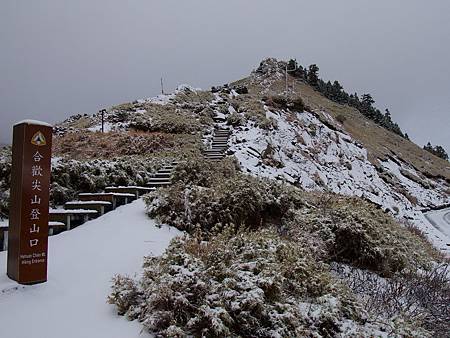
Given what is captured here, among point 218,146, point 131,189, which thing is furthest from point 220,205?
point 218,146

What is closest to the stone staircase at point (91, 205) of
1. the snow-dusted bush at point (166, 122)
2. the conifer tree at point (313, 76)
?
the snow-dusted bush at point (166, 122)

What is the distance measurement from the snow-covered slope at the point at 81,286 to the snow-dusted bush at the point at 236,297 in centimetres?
23

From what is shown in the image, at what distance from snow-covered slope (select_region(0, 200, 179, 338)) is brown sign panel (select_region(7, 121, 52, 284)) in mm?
173

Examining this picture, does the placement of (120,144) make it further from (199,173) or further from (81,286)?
(81,286)

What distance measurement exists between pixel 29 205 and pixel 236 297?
226 centimetres

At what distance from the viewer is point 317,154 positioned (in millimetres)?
17812

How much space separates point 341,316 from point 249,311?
3.58 ft

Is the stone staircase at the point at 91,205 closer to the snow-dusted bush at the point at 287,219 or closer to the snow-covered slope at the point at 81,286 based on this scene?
the snow-covered slope at the point at 81,286

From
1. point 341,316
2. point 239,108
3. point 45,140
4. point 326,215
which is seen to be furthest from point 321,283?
point 239,108

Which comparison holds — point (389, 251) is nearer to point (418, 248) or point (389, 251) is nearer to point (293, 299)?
point (418, 248)

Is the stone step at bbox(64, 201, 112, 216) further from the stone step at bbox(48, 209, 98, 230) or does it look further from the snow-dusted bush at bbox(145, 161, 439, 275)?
the snow-dusted bush at bbox(145, 161, 439, 275)

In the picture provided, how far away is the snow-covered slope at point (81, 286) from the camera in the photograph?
3.22 m

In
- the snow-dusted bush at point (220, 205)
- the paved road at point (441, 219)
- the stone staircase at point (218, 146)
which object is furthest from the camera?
the paved road at point (441, 219)

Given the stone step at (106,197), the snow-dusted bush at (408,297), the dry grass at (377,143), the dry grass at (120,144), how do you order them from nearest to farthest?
1. the snow-dusted bush at (408,297)
2. the stone step at (106,197)
3. the dry grass at (120,144)
4. the dry grass at (377,143)
